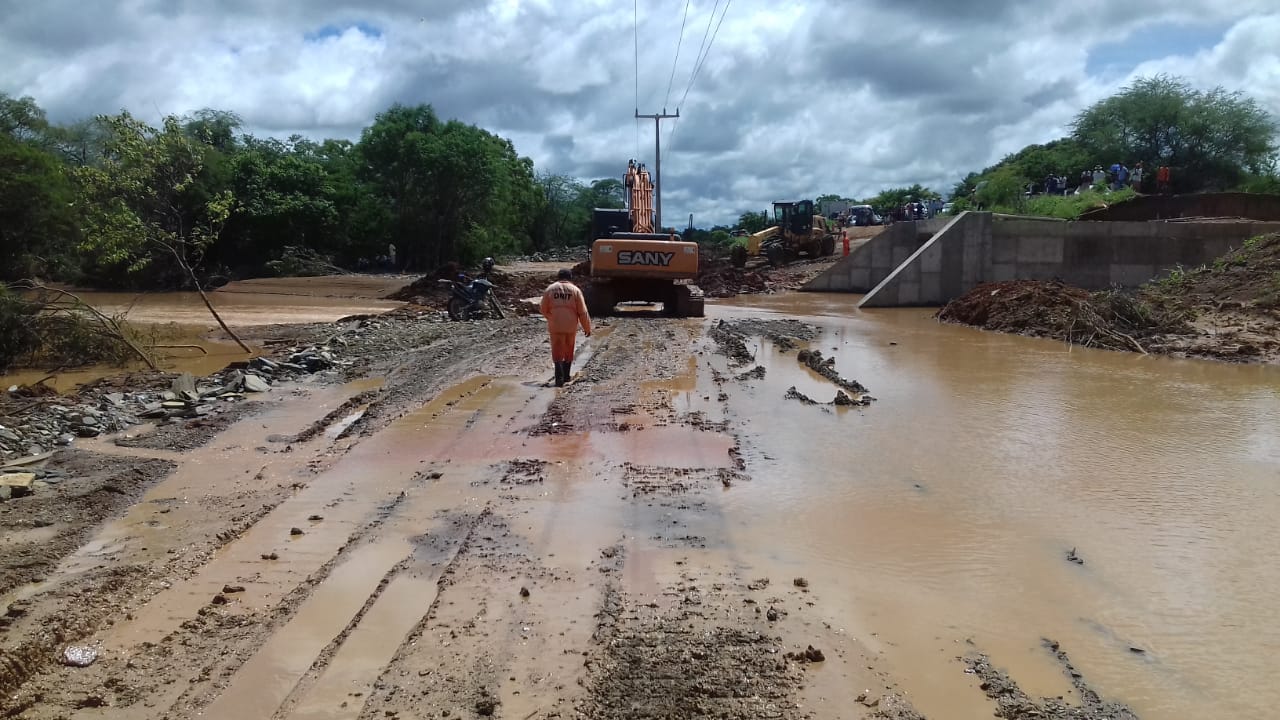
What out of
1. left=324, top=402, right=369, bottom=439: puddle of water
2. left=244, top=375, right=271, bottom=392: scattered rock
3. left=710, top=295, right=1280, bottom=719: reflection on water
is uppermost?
left=244, top=375, right=271, bottom=392: scattered rock

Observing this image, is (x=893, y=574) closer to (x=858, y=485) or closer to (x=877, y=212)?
(x=858, y=485)

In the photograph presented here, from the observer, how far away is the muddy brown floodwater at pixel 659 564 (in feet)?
11.3

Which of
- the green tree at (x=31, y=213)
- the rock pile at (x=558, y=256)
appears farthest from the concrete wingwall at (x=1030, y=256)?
the rock pile at (x=558, y=256)

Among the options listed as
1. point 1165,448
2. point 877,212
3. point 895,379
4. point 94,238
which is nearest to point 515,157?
point 877,212

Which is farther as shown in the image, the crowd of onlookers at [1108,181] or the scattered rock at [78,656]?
the crowd of onlookers at [1108,181]

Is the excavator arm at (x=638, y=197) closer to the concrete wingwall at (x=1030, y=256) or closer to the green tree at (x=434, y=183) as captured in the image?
the concrete wingwall at (x=1030, y=256)

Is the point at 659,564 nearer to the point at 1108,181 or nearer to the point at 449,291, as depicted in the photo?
the point at 449,291

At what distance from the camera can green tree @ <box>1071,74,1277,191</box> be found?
41688 millimetres

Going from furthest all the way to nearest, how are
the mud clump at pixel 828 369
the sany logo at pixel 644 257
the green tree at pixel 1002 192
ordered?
the green tree at pixel 1002 192 → the sany logo at pixel 644 257 → the mud clump at pixel 828 369

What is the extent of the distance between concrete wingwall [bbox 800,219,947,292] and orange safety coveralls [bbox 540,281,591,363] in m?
21.5

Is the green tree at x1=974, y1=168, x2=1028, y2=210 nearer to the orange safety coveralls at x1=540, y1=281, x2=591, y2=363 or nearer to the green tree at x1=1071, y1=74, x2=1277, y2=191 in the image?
the green tree at x1=1071, y1=74, x2=1277, y2=191

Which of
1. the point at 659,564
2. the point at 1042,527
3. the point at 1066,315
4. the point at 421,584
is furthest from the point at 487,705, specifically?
the point at 1066,315

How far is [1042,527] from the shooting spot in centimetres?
570

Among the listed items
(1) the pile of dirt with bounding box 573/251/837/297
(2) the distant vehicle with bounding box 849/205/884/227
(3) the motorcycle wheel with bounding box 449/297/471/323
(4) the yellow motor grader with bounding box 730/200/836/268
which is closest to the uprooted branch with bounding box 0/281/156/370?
(3) the motorcycle wheel with bounding box 449/297/471/323
